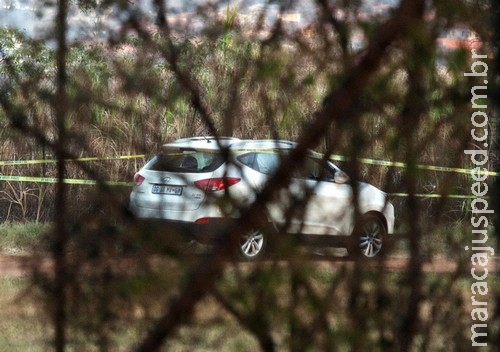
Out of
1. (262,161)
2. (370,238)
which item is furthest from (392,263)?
(262,161)

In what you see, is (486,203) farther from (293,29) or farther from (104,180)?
(104,180)

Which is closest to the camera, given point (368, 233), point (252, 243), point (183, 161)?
point (252, 243)

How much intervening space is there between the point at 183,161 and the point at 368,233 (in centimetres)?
53

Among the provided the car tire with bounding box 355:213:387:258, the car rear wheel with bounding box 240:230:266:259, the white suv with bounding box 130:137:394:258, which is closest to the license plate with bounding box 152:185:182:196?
the white suv with bounding box 130:137:394:258

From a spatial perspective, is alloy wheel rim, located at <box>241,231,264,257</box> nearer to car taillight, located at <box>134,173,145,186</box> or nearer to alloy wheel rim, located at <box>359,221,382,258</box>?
alloy wheel rim, located at <box>359,221,382,258</box>

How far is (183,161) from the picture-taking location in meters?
2.58

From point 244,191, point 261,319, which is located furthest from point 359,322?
point 244,191

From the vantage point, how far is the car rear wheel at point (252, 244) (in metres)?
2.06

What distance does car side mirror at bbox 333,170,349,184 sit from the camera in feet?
7.63

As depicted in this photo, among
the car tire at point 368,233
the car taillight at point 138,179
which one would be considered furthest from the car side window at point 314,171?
the car taillight at point 138,179

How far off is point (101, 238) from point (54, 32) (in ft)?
2.08

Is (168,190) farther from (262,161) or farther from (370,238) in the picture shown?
(370,238)

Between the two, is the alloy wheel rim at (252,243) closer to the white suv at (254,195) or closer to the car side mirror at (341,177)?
the white suv at (254,195)

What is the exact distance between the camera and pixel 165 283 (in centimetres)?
217
